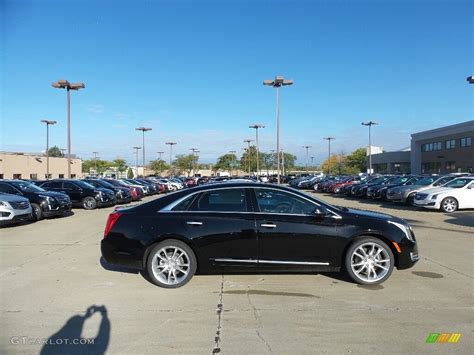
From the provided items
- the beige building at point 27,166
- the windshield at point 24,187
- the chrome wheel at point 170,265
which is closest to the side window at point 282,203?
the chrome wheel at point 170,265

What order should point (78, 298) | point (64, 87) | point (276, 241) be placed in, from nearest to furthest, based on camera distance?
1. point (78, 298)
2. point (276, 241)
3. point (64, 87)

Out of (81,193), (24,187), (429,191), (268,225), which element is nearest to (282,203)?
(268,225)

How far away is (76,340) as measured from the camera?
13.8 ft

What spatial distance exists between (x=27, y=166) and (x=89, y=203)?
54.0 meters

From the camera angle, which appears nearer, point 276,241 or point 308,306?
point 308,306

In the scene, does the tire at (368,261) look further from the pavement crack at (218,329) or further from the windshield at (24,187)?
the windshield at (24,187)

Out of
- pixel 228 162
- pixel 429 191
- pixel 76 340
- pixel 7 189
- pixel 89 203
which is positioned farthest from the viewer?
pixel 228 162

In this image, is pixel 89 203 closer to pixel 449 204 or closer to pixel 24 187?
pixel 24 187

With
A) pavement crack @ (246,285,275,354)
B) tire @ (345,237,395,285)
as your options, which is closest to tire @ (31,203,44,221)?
pavement crack @ (246,285,275,354)

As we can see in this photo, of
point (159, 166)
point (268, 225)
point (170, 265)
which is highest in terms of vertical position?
point (159, 166)

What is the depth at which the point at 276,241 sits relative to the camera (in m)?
5.98

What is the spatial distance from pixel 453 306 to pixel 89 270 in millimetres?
5626

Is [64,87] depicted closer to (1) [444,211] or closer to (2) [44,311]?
(1) [444,211]

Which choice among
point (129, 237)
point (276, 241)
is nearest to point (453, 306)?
point (276, 241)
